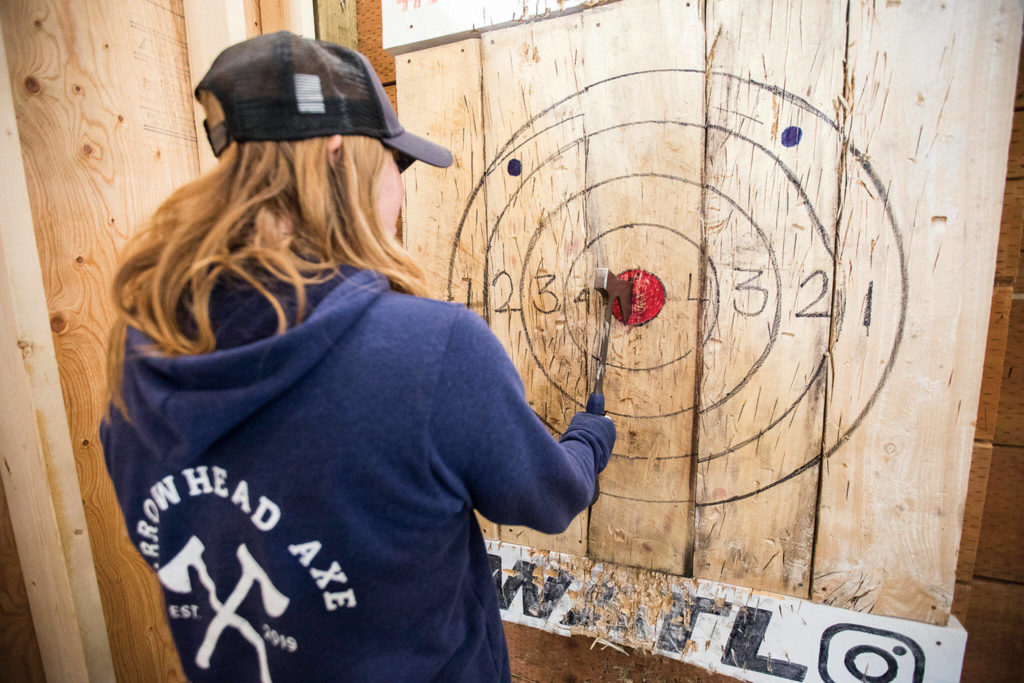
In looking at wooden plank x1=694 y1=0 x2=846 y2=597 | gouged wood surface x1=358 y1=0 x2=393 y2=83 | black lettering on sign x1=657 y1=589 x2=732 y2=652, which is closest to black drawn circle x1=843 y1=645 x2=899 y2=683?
wooden plank x1=694 y1=0 x2=846 y2=597

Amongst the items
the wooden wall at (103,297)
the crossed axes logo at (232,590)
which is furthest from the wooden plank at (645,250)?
the crossed axes logo at (232,590)

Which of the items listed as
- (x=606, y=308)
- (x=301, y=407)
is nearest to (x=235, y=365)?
(x=301, y=407)

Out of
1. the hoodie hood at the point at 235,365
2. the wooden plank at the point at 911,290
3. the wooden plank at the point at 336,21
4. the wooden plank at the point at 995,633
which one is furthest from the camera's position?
the wooden plank at the point at 336,21

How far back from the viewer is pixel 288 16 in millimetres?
1183

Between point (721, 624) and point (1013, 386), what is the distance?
701 millimetres

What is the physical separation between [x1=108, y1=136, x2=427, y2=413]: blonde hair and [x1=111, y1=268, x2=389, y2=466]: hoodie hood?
0.05ft

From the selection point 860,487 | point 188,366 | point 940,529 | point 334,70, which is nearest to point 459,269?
point 334,70

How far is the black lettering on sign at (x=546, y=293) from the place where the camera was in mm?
1081

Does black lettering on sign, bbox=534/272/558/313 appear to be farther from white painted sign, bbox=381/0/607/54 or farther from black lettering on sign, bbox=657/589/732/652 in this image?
black lettering on sign, bbox=657/589/732/652

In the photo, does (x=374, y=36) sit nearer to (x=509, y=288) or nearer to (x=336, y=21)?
(x=336, y=21)

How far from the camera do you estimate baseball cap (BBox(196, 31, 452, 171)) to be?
55cm

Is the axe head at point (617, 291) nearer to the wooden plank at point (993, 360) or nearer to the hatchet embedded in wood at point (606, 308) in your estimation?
the hatchet embedded in wood at point (606, 308)

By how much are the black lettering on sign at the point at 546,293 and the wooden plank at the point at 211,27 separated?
31.6 inches

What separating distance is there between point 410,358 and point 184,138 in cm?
105
